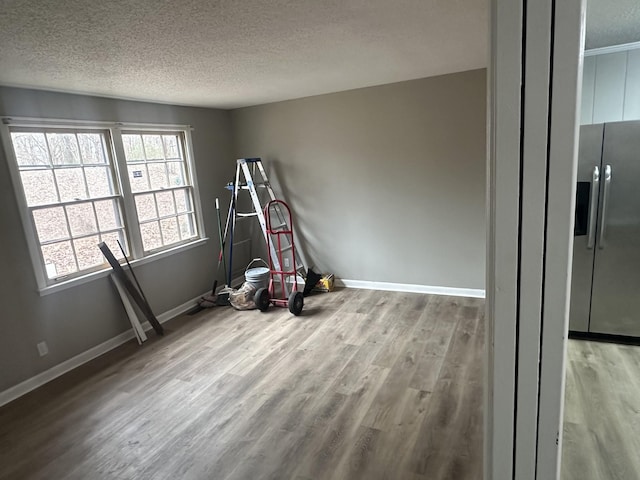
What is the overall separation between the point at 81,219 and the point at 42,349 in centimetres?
116

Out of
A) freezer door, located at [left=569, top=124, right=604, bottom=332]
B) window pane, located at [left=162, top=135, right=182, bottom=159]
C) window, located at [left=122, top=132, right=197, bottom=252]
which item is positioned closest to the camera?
freezer door, located at [left=569, top=124, right=604, bottom=332]

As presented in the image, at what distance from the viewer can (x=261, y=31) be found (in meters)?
2.15

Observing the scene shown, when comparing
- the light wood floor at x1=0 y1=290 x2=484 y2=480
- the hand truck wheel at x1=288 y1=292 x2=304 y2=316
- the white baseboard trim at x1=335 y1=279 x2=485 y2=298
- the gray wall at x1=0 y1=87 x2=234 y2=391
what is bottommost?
the light wood floor at x1=0 y1=290 x2=484 y2=480

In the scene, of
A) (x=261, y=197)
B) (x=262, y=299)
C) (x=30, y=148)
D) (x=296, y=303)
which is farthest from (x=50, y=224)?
(x=261, y=197)

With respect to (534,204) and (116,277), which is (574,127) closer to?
(534,204)

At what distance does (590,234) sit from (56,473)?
3944 millimetres

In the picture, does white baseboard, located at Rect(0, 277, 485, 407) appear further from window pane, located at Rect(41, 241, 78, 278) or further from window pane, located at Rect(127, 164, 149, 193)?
window pane, located at Rect(127, 164, 149, 193)

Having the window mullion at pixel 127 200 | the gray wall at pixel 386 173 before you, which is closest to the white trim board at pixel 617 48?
the gray wall at pixel 386 173

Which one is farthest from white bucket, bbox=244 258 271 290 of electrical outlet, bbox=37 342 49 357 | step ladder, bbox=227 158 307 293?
electrical outlet, bbox=37 342 49 357

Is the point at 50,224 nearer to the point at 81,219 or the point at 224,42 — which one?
the point at 81,219

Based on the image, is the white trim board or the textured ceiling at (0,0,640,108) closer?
the textured ceiling at (0,0,640,108)

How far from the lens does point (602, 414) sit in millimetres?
2279

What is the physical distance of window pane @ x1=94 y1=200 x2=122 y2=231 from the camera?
3.66 meters

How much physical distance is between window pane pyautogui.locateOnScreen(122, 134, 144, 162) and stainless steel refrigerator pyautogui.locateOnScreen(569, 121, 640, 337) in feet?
13.2
